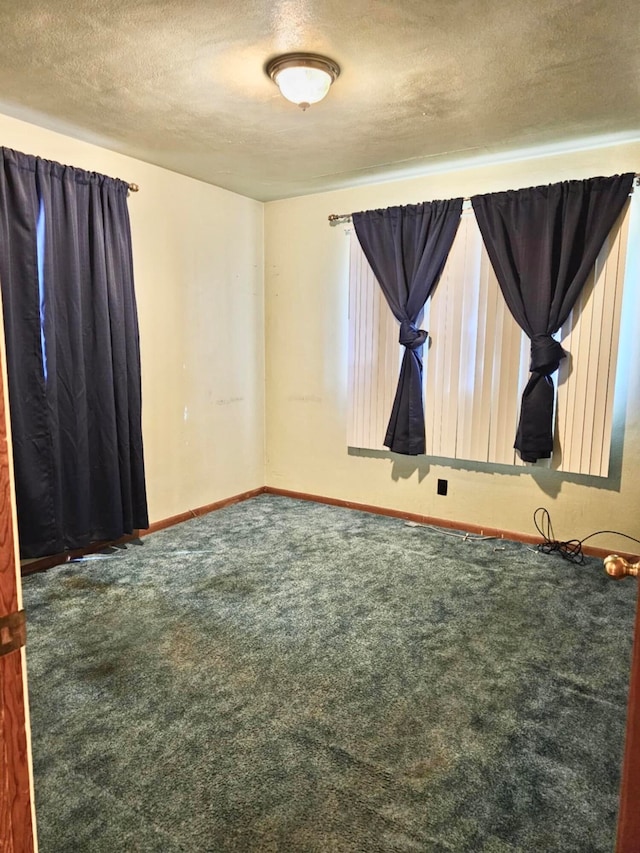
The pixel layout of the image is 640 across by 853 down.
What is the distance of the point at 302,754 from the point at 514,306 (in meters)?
2.77

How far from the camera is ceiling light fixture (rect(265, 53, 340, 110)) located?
87.7 inches

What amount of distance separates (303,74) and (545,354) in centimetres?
204

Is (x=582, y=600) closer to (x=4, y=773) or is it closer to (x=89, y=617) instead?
(x=89, y=617)

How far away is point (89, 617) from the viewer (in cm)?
263

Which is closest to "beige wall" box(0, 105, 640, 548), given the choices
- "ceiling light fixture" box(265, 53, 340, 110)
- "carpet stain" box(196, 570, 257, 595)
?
"carpet stain" box(196, 570, 257, 595)

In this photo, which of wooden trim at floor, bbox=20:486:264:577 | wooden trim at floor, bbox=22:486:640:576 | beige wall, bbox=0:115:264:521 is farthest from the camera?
beige wall, bbox=0:115:264:521

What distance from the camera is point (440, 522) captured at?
4.04 meters

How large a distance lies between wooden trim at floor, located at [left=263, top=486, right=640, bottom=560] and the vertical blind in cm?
50

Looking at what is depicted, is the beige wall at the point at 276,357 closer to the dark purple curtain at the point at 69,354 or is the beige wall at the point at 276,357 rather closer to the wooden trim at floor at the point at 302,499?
the wooden trim at floor at the point at 302,499

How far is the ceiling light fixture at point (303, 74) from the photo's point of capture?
7.30ft

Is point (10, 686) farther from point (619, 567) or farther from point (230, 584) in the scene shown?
point (230, 584)

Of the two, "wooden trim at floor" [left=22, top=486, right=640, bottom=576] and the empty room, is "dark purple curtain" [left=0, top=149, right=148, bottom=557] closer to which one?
the empty room

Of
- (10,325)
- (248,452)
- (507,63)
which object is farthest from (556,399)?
(10,325)

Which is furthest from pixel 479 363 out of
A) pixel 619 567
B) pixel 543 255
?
pixel 619 567
